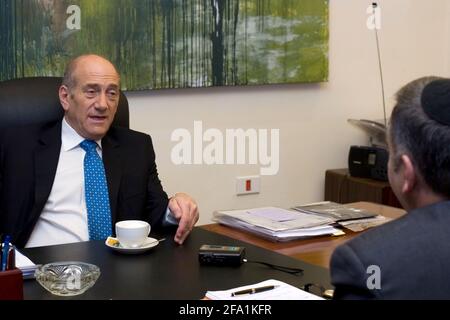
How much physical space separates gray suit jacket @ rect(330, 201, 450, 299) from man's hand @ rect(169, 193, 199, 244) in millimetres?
929

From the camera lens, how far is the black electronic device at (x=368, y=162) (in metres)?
3.53

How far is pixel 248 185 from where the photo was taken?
142 inches

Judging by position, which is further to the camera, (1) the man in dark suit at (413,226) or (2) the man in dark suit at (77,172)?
(2) the man in dark suit at (77,172)

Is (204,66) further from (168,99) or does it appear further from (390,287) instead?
(390,287)

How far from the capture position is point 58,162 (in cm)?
230

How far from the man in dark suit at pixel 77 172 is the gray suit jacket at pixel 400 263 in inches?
44.4

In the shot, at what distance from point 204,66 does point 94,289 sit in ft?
6.37

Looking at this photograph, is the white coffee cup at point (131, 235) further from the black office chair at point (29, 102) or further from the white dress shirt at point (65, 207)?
the black office chair at point (29, 102)

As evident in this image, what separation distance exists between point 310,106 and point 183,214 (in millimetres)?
1878

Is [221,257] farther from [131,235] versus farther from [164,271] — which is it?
[131,235]

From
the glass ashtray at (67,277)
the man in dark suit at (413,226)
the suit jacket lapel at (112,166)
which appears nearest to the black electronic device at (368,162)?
the suit jacket lapel at (112,166)

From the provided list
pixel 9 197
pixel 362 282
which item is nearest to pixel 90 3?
pixel 9 197

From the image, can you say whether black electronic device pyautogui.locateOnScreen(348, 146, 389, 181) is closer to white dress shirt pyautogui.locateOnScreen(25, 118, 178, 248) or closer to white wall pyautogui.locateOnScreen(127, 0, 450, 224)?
white wall pyautogui.locateOnScreen(127, 0, 450, 224)

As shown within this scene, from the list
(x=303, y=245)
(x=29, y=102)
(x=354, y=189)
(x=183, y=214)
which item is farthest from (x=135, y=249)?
(x=354, y=189)
